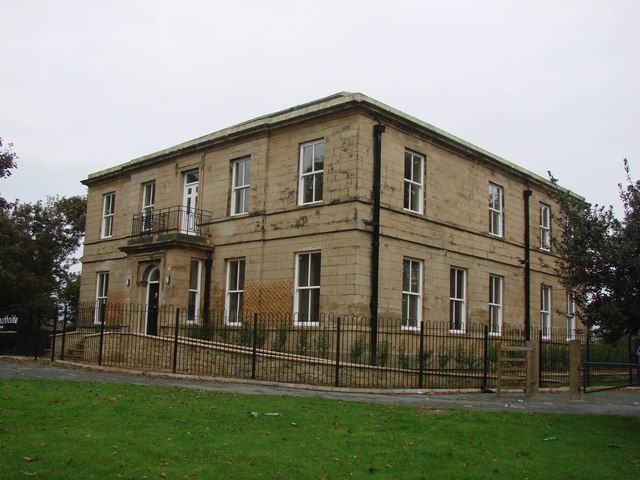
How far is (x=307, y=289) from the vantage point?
21469mm

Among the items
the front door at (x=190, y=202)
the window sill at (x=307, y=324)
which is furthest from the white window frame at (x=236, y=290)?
the window sill at (x=307, y=324)

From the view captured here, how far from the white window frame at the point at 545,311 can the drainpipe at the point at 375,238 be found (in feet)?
35.2

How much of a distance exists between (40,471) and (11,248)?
37.1 meters

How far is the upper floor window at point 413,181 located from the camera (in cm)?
2250

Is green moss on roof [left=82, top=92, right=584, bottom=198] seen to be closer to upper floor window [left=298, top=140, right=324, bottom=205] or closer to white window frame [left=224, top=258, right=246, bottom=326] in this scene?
upper floor window [left=298, top=140, right=324, bottom=205]

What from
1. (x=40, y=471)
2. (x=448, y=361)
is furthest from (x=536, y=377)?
(x=40, y=471)

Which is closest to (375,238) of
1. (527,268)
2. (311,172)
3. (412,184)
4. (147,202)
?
(412,184)

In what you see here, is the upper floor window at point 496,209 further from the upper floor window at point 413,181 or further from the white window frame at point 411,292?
the white window frame at point 411,292

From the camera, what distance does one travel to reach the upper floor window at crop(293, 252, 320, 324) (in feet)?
69.5

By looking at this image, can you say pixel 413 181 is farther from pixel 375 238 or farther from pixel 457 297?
pixel 457 297

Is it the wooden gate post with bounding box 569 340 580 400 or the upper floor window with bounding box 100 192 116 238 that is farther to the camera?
the upper floor window with bounding box 100 192 116 238

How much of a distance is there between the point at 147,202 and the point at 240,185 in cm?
592

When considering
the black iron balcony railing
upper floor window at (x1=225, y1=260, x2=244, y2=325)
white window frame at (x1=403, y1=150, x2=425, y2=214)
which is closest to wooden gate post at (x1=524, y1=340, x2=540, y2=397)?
white window frame at (x1=403, y1=150, x2=425, y2=214)

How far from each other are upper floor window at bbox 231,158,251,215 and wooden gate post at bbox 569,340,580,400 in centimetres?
1320
